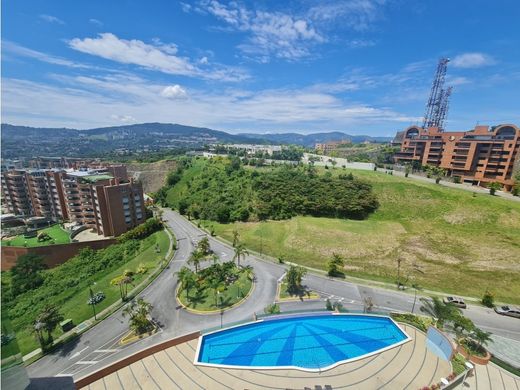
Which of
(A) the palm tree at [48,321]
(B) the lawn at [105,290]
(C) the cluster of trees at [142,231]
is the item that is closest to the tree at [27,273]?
(B) the lawn at [105,290]

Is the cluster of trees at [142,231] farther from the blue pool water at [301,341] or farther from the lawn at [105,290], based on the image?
the blue pool water at [301,341]

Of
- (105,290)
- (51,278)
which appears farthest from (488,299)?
(51,278)

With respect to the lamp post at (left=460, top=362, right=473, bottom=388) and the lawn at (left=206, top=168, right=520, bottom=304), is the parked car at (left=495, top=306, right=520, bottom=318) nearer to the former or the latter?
the lawn at (left=206, top=168, right=520, bottom=304)

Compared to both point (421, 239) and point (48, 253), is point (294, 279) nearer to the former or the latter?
point (421, 239)

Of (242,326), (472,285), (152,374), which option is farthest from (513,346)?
(152,374)

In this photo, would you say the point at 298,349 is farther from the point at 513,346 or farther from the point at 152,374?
the point at 513,346

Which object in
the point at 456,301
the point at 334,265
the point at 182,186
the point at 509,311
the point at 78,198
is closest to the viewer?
the point at 509,311
